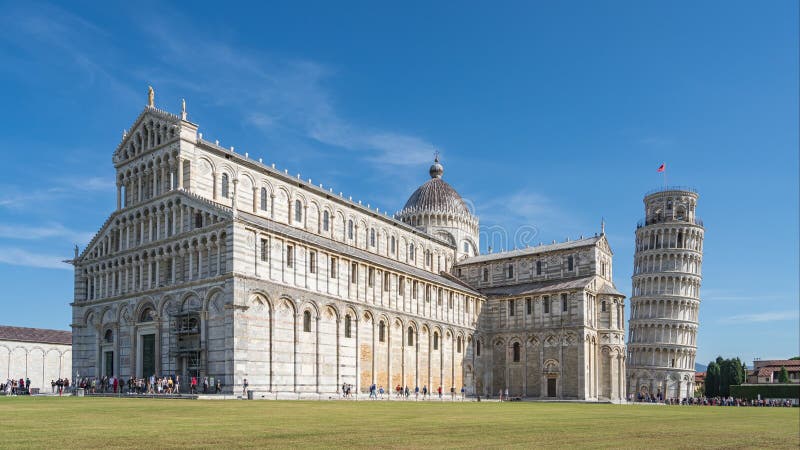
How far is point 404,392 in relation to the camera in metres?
61.9

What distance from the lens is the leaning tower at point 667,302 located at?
105375mm

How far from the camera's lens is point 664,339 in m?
106

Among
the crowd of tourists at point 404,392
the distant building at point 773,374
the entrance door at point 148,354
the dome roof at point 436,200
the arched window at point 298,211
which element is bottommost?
the distant building at point 773,374

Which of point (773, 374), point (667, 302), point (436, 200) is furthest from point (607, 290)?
point (773, 374)

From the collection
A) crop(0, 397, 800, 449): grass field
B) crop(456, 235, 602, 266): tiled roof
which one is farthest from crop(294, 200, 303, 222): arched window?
crop(0, 397, 800, 449): grass field

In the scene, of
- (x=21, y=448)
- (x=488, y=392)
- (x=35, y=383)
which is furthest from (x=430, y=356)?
(x=21, y=448)

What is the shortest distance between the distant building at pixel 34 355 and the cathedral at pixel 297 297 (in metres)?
27.3

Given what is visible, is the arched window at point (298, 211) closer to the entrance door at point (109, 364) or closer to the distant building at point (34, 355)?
Answer: the entrance door at point (109, 364)

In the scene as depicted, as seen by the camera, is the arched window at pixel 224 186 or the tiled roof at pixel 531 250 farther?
the tiled roof at pixel 531 250

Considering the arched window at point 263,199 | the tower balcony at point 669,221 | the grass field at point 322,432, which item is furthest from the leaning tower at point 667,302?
the grass field at point 322,432

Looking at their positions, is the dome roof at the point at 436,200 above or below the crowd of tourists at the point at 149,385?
above

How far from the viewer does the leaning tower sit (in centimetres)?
10538

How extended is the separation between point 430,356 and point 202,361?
2499 centimetres

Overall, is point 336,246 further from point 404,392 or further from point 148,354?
point 148,354
